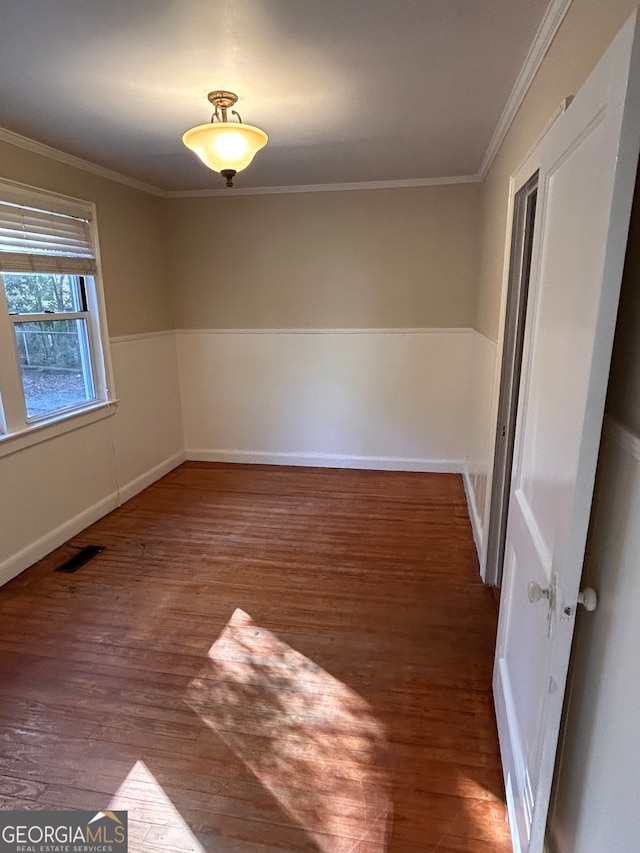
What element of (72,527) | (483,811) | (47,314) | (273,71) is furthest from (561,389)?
(72,527)

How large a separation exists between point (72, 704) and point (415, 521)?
2334 mm

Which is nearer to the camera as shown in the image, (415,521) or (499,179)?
(499,179)

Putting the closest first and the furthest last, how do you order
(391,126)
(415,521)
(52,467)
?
(391,126) → (52,467) → (415,521)

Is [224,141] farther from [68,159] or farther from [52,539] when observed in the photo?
[52,539]

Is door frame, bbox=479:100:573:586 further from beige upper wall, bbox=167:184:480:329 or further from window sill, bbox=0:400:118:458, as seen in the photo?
window sill, bbox=0:400:118:458

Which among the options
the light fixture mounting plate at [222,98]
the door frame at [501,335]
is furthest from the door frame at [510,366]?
the light fixture mounting plate at [222,98]

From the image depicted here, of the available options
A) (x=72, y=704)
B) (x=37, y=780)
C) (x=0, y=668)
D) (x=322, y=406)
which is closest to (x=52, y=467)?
(x=0, y=668)

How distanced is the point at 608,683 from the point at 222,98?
259 centimetres

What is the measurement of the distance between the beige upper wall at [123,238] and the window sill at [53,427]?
60 centimetres

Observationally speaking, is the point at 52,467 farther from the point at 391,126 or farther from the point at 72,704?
the point at 391,126

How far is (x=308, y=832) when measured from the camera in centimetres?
149

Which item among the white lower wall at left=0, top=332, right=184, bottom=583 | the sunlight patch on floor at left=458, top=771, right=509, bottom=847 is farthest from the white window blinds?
the sunlight patch on floor at left=458, top=771, right=509, bottom=847

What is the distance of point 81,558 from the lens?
3.11 m

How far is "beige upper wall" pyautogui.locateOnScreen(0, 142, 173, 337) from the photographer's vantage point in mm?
3012
